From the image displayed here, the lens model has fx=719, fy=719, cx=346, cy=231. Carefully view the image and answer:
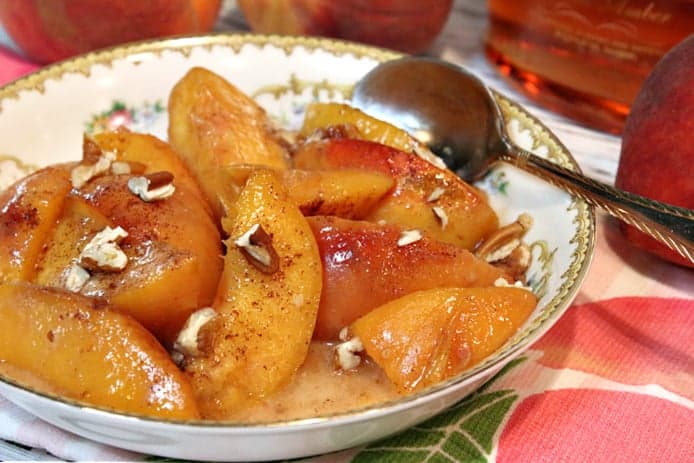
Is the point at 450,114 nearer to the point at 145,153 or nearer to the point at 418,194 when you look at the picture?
the point at 418,194

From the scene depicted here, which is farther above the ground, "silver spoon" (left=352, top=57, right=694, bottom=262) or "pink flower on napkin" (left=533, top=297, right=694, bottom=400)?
"silver spoon" (left=352, top=57, right=694, bottom=262)

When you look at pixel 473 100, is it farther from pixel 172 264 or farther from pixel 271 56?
pixel 172 264

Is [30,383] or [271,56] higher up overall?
[271,56]

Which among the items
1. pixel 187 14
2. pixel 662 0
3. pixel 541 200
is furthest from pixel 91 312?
pixel 662 0

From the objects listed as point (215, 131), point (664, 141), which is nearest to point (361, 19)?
point (215, 131)

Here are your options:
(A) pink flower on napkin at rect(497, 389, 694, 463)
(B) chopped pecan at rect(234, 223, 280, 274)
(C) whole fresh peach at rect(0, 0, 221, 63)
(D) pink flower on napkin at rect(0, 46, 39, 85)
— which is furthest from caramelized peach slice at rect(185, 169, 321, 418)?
(D) pink flower on napkin at rect(0, 46, 39, 85)

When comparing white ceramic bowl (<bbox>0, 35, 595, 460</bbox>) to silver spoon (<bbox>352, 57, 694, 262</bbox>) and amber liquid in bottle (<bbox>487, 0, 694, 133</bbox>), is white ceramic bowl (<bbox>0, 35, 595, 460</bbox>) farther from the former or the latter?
amber liquid in bottle (<bbox>487, 0, 694, 133</bbox>)

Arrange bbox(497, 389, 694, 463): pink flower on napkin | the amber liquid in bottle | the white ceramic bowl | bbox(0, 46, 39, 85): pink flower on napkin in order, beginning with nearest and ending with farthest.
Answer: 1. the white ceramic bowl
2. bbox(497, 389, 694, 463): pink flower on napkin
3. the amber liquid in bottle
4. bbox(0, 46, 39, 85): pink flower on napkin
